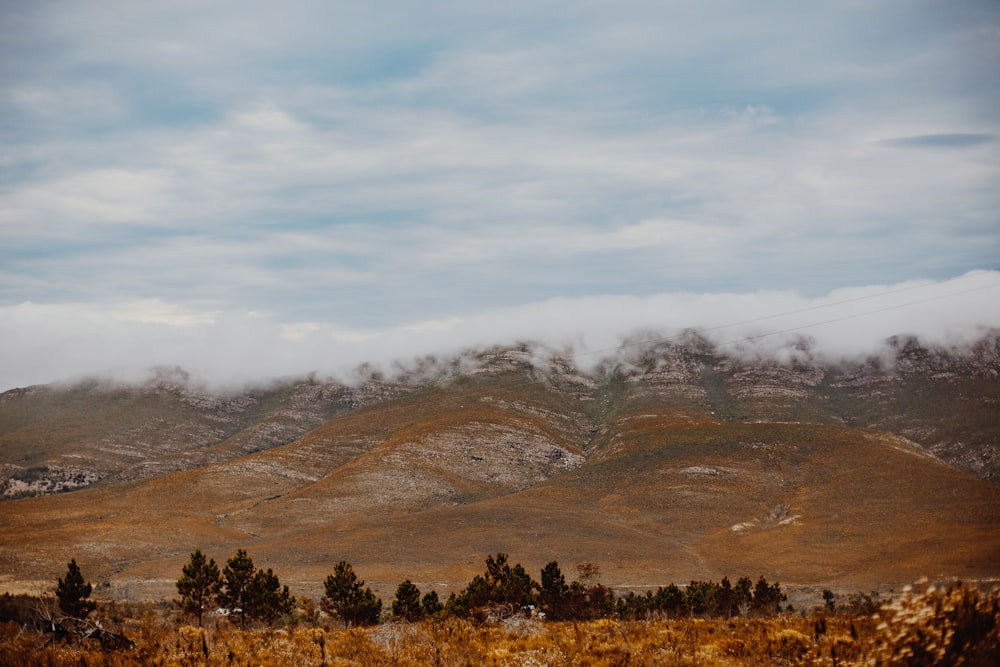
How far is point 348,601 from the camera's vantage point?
4400cm

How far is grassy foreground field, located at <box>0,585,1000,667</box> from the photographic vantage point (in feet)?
25.5

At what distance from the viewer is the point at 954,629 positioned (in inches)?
304

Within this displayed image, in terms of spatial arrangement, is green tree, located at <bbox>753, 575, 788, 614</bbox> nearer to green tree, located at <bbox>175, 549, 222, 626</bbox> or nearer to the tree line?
the tree line

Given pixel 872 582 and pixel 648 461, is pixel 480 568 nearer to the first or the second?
pixel 872 582

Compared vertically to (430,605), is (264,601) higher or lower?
higher

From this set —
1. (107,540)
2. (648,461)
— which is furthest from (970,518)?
(107,540)

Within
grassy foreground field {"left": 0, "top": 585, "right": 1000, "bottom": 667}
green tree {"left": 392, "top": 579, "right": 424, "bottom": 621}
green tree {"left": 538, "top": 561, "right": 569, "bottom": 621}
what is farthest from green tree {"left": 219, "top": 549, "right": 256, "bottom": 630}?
grassy foreground field {"left": 0, "top": 585, "right": 1000, "bottom": 667}

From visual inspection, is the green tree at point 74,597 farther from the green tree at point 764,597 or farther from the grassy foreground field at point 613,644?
the green tree at point 764,597

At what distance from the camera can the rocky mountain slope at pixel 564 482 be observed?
84.9 metres

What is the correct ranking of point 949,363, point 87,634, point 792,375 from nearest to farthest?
1. point 87,634
2. point 949,363
3. point 792,375

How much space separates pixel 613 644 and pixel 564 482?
390ft

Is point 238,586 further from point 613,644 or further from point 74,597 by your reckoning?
point 613,644

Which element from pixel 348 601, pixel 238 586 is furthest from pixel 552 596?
pixel 238 586

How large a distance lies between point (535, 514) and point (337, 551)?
30.2 meters
